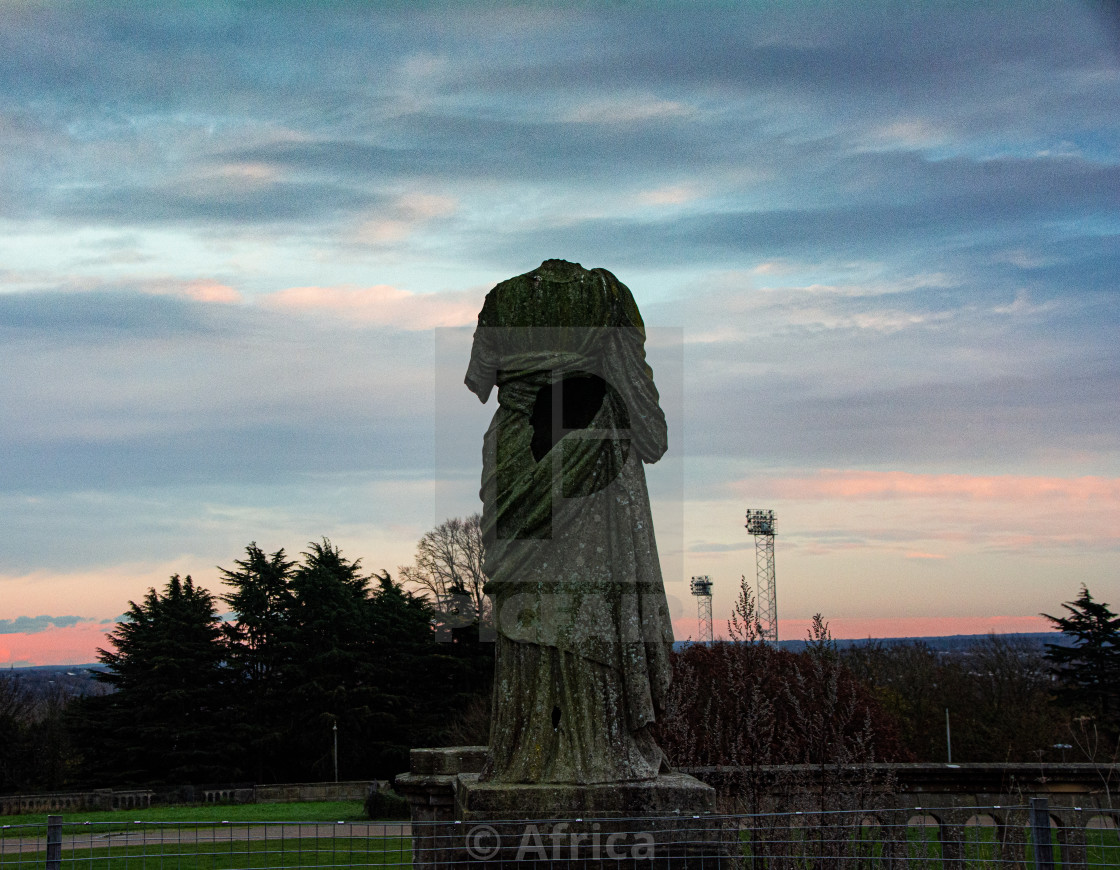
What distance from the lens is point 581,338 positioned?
6176mm

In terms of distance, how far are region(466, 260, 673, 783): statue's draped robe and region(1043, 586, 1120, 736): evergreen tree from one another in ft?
83.2

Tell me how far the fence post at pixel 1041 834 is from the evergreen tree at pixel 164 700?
1440 inches

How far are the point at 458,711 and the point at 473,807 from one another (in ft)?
111

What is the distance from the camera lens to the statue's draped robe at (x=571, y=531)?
5.73 metres

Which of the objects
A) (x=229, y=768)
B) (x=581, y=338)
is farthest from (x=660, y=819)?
(x=229, y=768)

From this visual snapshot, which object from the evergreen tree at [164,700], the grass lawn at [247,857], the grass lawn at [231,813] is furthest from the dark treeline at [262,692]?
the grass lawn at [247,857]

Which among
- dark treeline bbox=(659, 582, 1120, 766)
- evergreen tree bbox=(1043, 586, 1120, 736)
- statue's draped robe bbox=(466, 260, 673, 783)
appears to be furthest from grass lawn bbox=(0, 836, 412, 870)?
evergreen tree bbox=(1043, 586, 1120, 736)

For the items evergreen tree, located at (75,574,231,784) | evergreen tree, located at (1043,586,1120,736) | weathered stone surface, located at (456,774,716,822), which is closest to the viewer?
weathered stone surface, located at (456,774,716,822)

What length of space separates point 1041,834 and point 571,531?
2924mm

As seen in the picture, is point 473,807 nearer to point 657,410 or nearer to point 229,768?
point 657,410

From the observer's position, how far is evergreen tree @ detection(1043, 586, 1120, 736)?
28.2m

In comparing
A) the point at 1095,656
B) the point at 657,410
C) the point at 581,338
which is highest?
the point at 581,338

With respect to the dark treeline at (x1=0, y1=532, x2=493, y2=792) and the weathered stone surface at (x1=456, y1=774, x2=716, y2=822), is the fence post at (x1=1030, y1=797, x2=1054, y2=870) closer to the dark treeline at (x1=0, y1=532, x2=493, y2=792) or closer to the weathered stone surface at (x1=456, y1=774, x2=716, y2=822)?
the weathered stone surface at (x1=456, y1=774, x2=716, y2=822)

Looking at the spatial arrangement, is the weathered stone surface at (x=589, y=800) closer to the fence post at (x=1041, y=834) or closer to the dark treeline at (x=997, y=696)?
the fence post at (x=1041, y=834)
